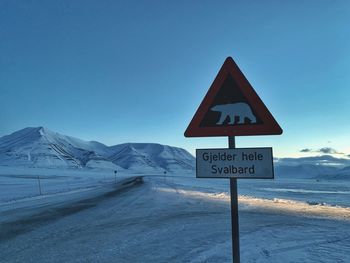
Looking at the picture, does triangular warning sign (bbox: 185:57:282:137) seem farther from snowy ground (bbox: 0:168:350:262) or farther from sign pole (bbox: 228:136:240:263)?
snowy ground (bbox: 0:168:350:262)

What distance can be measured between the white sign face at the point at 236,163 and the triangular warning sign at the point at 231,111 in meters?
0.20

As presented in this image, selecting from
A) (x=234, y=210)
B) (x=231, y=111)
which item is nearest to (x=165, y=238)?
(x=234, y=210)

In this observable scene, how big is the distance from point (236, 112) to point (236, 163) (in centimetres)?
56

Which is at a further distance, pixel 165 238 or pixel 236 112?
pixel 165 238

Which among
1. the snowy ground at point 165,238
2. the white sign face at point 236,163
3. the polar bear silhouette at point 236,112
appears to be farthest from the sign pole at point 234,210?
the snowy ground at point 165,238

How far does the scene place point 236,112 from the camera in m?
4.05

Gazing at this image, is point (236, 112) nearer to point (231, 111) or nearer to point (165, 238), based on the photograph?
point (231, 111)

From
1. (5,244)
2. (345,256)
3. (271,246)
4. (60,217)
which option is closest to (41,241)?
(5,244)

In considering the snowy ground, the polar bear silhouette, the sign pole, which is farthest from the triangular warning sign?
the snowy ground

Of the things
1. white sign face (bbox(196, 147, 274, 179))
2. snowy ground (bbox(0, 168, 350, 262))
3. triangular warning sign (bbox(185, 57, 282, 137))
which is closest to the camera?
white sign face (bbox(196, 147, 274, 179))

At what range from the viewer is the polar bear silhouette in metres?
4.04

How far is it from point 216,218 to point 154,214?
2.23 metres

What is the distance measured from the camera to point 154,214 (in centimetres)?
1259

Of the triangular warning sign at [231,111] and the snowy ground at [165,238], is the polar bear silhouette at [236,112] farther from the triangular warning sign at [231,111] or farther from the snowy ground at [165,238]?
the snowy ground at [165,238]
